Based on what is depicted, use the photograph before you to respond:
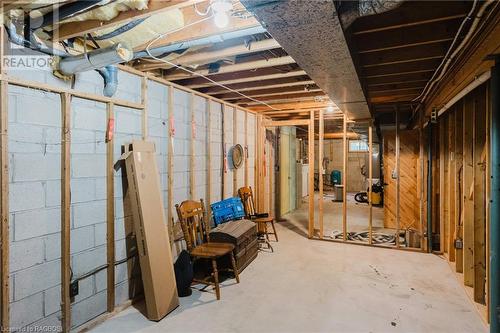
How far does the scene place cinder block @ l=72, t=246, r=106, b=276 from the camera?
223cm

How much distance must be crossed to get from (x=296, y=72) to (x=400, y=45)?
1.06 m

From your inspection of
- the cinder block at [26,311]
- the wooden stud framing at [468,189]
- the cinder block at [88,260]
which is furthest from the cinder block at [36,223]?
the wooden stud framing at [468,189]

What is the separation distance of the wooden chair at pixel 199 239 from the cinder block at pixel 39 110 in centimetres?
142

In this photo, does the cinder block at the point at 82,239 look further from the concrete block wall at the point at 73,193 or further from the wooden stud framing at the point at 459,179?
the wooden stud framing at the point at 459,179

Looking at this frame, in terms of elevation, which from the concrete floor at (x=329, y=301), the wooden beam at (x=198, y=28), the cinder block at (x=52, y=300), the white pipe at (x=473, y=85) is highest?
the wooden beam at (x=198, y=28)

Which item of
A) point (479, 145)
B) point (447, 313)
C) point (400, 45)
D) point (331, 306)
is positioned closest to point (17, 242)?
point (331, 306)

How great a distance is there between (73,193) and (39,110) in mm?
658

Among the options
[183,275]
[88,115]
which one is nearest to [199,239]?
[183,275]

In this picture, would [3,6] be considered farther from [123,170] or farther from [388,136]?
[388,136]

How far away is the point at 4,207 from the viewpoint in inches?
69.6

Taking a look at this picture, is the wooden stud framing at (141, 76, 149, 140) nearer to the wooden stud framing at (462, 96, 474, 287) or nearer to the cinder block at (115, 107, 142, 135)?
the cinder block at (115, 107, 142, 135)

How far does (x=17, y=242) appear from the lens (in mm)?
1848

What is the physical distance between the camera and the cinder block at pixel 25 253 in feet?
5.99

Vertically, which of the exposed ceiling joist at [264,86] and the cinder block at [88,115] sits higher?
the exposed ceiling joist at [264,86]
